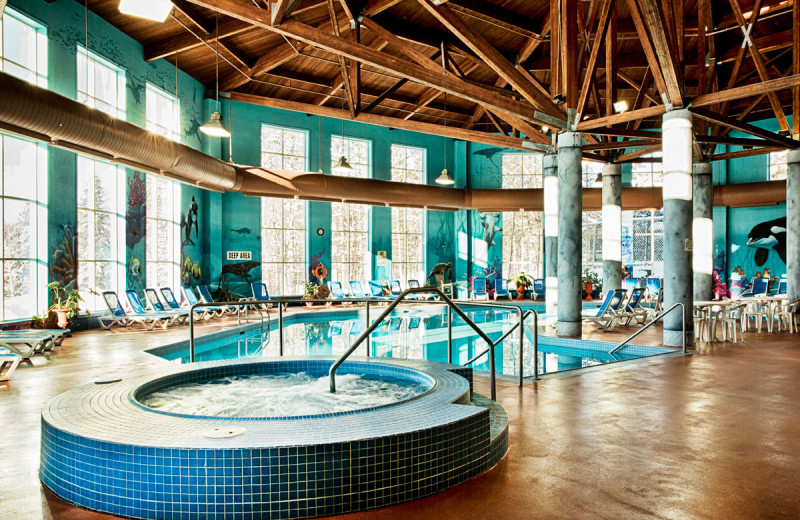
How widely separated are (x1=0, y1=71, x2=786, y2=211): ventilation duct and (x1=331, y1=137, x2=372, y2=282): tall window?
304cm

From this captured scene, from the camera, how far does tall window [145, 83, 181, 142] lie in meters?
13.1

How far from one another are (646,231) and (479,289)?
655cm

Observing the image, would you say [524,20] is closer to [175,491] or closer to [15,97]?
[15,97]

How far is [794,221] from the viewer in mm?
12273

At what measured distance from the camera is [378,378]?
561cm

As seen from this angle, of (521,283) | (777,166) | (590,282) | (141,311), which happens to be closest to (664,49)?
(141,311)

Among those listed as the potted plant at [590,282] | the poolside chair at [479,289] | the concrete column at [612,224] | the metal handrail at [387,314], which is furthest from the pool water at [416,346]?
the potted plant at [590,282]

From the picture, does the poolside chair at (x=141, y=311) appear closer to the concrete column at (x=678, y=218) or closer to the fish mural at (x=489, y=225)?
the concrete column at (x=678, y=218)

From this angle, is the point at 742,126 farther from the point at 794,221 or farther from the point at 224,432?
the point at 224,432

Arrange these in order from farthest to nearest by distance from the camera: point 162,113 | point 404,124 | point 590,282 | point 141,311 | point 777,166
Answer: point 590,282
point 777,166
point 162,113
point 404,124
point 141,311

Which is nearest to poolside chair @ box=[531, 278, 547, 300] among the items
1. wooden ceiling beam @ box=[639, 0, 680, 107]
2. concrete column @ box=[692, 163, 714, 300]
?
concrete column @ box=[692, 163, 714, 300]

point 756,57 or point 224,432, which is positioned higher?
point 756,57

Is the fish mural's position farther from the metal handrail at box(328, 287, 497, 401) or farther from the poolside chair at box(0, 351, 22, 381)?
the poolside chair at box(0, 351, 22, 381)

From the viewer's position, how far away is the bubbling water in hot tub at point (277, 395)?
15.9 ft
